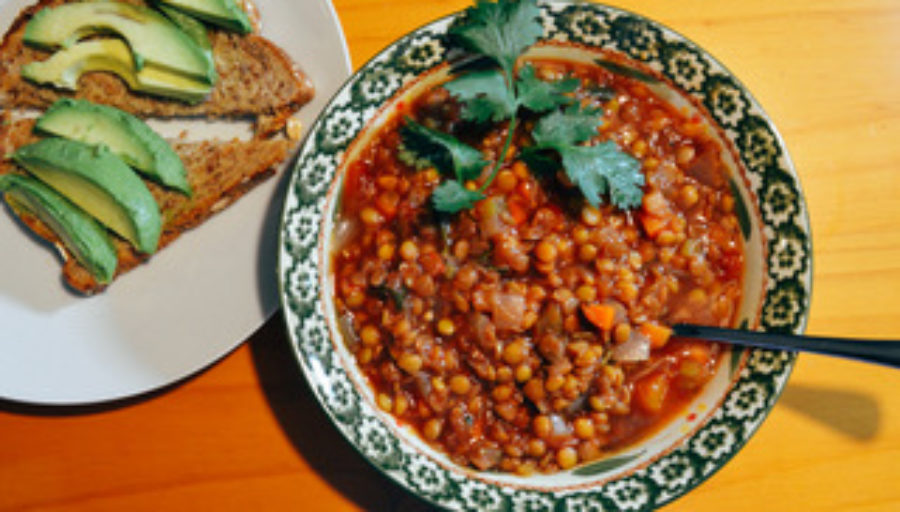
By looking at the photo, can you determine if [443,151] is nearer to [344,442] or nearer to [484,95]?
[484,95]

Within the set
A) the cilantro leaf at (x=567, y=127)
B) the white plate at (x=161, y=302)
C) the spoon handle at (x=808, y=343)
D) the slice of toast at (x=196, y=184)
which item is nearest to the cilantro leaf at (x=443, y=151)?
the cilantro leaf at (x=567, y=127)

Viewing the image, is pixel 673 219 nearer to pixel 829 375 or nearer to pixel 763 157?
pixel 763 157

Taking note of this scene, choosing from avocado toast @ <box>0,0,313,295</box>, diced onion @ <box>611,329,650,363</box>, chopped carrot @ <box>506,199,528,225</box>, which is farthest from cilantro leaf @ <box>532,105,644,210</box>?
avocado toast @ <box>0,0,313,295</box>

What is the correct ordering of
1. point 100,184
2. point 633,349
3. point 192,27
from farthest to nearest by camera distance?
point 192,27 < point 100,184 < point 633,349

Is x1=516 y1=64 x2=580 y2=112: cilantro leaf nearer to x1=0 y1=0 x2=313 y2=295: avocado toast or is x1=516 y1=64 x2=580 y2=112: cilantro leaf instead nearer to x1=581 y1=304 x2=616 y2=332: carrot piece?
x1=581 y1=304 x2=616 y2=332: carrot piece

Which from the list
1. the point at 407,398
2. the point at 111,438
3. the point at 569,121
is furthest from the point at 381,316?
the point at 111,438

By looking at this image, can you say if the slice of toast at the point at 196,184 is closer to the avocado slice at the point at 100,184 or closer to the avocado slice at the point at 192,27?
the avocado slice at the point at 100,184

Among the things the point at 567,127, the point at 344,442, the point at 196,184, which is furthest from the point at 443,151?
the point at 344,442
